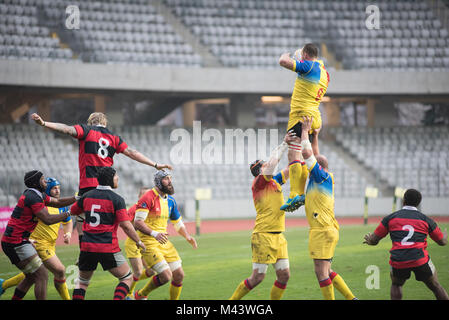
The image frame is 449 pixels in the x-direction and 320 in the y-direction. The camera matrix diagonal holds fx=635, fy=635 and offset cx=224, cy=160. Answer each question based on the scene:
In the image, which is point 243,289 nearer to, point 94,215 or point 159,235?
point 159,235

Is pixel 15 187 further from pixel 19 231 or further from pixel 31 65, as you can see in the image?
pixel 19 231

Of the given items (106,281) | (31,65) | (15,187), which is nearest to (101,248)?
(106,281)

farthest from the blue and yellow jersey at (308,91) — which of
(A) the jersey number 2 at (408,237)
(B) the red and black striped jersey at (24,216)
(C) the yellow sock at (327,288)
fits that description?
(B) the red and black striped jersey at (24,216)

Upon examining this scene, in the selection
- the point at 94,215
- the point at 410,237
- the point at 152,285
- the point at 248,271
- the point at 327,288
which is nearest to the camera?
the point at 94,215

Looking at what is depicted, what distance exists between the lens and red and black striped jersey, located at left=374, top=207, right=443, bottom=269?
7605 mm

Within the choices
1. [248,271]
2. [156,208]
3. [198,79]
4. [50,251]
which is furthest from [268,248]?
[198,79]

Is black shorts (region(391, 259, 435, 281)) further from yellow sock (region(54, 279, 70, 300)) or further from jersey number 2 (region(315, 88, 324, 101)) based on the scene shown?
yellow sock (region(54, 279, 70, 300))

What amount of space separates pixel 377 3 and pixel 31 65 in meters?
16.7

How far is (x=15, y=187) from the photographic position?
21.5 meters

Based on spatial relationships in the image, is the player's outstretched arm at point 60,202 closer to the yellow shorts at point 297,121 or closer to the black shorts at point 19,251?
the black shorts at point 19,251

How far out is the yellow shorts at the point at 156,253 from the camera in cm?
866

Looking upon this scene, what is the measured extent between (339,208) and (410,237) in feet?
56.8

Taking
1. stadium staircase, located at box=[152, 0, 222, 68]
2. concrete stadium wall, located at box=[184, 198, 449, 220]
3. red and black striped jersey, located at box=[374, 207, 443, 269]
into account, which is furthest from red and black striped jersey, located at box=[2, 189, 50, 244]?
stadium staircase, located at box=[152, 0, 222, 68]

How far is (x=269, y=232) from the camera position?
8.42m
